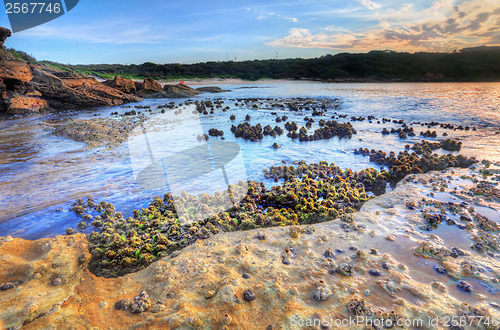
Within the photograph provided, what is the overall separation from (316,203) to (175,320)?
4301 millimetres

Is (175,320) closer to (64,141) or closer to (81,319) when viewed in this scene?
(81,319)

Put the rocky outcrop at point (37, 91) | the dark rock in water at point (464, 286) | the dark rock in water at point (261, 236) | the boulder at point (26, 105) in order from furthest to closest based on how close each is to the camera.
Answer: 1. the rocky outcrop at point (37, 91)
2. the boulder at point (26, 105)
3. the dark rock in water at point (261, 236)
4. the dark rock in water at point (464, 286)

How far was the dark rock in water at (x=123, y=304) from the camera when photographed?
3.05 m

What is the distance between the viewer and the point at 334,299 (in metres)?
3.15

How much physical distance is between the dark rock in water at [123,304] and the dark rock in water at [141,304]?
2.3 inches

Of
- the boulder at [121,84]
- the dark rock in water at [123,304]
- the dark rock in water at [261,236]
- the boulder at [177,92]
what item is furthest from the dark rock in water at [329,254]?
the boulder at [177,92]

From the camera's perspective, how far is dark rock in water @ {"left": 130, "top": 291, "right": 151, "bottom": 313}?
9.93ft

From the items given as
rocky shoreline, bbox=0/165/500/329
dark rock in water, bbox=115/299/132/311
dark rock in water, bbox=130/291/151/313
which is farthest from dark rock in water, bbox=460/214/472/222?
dark rock in water, bbox=115/299/132/311

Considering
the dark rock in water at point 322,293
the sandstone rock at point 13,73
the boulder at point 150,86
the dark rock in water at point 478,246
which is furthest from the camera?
the boulder at point 150,86

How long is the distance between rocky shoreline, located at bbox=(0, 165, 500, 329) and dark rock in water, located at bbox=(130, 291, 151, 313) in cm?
1

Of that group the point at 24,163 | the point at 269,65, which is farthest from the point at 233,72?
the point at 24,163

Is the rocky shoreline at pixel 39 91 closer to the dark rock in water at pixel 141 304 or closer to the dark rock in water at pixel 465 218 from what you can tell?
the dark rock in water at pixel 141 304

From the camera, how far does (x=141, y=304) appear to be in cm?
308

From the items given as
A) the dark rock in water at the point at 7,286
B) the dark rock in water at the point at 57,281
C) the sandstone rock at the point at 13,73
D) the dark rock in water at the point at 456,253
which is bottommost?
the dark rock in water at the point at 456,253
